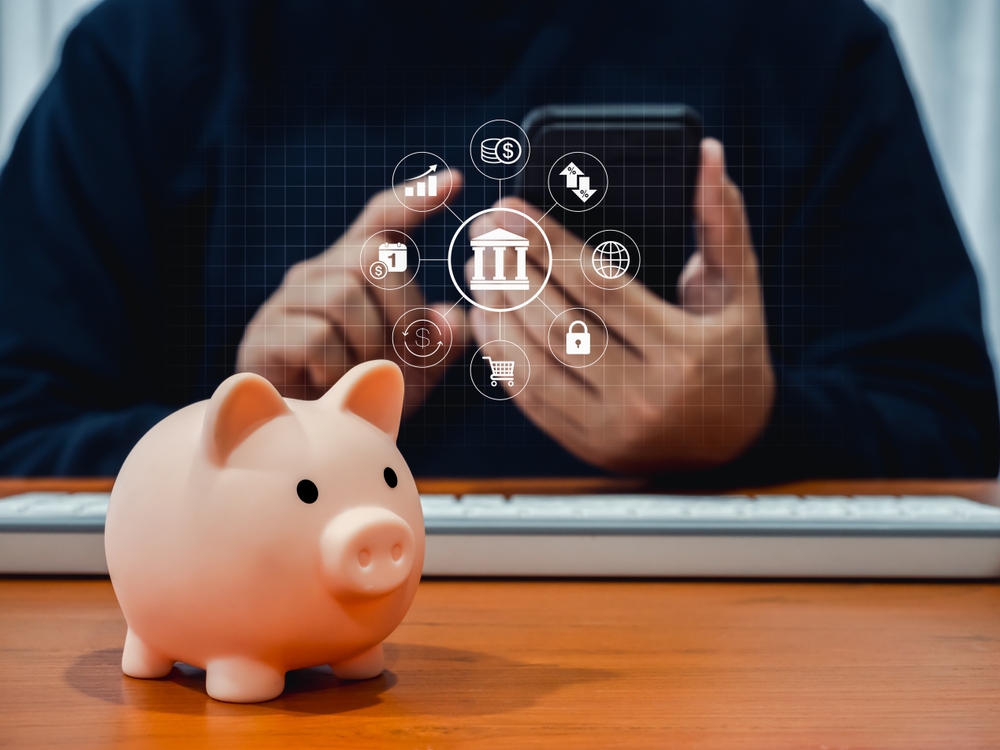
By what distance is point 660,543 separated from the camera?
0.75m

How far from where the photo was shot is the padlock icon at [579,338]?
2.68 feet

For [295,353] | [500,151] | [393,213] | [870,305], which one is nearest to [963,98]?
[870,305]

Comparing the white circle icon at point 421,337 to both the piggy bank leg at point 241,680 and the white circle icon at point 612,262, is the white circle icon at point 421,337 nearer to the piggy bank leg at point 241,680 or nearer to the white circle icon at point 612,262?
the white circle icon at point 612,262

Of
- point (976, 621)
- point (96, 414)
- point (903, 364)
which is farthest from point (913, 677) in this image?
point (96, 414)

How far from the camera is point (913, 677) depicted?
1.68 feet

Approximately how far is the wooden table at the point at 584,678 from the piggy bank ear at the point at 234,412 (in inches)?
5.0

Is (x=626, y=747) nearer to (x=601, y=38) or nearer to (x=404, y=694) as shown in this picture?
(x=404, y=694)

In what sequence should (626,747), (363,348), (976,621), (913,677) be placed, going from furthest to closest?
(363,348)
(976,621)
(913,677)
(626,747)

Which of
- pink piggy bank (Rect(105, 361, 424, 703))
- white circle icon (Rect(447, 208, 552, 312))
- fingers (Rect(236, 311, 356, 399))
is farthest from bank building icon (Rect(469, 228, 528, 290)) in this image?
pink piggy bank (Rect(105, 361, 424, 703))

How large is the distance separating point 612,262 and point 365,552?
460mm

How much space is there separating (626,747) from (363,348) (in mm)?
489

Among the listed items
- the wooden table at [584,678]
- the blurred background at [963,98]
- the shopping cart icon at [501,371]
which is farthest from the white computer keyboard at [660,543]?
the blurred background at [963,98]

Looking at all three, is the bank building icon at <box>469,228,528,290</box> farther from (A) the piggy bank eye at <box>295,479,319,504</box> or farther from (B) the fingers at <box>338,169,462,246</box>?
(A) the piggy bank eye at <box>295,479,319,504</box>

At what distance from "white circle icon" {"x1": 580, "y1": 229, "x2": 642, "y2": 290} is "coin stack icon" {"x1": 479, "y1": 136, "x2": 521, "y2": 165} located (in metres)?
0.10
